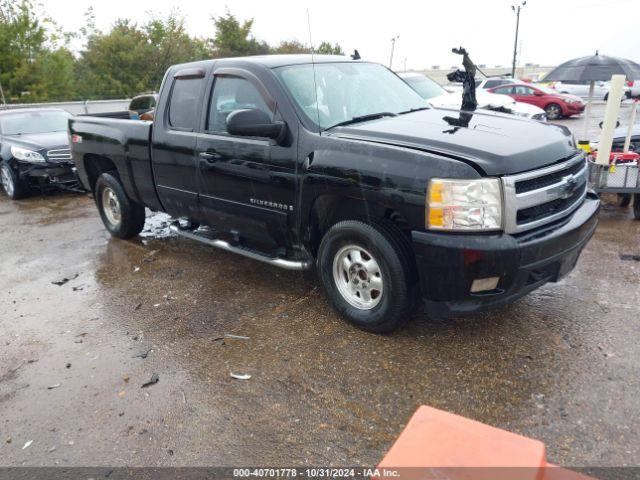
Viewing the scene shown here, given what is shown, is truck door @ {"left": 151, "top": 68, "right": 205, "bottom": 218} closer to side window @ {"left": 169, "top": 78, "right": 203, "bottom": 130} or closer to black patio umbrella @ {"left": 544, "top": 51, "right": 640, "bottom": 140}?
side window @ {"left": 169, "top": 78, "right": 203, "bottom": 130}

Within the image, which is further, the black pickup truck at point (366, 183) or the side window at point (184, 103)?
the side window at point (184, 103)

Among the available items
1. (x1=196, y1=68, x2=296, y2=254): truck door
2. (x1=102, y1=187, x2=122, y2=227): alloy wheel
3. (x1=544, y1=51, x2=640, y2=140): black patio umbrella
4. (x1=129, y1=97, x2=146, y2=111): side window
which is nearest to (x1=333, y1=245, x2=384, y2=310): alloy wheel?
(x1=196, y1=68, x2=296, y2=254): truck door

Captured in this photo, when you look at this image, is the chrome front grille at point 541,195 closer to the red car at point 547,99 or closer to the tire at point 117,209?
the tire at point 117,209

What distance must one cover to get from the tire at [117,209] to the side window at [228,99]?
6.61 ft

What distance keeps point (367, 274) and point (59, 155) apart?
7.46 metres

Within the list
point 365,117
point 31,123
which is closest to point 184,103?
point 365,117

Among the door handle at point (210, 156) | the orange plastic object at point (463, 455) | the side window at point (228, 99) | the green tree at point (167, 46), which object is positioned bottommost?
the orange plastic object at point (463, 455)

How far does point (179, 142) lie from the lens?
4828mm

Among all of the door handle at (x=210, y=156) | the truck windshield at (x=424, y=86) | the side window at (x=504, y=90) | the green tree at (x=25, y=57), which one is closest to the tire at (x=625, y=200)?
the door handle at (x=210, y=156)

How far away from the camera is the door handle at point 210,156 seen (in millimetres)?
4457

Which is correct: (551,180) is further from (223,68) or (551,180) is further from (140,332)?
(140,332)

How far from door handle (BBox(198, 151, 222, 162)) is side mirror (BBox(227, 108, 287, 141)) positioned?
2.26 ft

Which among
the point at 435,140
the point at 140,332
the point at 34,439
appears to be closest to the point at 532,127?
the point at 435,140

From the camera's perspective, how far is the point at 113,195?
246 inches
